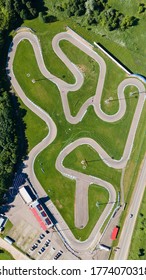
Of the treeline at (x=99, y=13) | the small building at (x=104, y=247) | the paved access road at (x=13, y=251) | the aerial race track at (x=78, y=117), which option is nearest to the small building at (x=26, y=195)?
the aerial race track at (x=78, y=117)

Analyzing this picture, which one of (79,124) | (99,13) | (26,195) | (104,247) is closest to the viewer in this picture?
(104,247)

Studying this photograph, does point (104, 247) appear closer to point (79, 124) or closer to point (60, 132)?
point (60, 132)

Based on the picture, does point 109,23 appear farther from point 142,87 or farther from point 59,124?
point 59,124

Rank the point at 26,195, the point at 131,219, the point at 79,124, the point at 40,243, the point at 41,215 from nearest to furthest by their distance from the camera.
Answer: the point at 41,215 < the point at 131,219 < the point at 26,195 < the point at 40,243 < the point at 79,124

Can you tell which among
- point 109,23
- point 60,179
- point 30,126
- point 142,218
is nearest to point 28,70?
point 30,126

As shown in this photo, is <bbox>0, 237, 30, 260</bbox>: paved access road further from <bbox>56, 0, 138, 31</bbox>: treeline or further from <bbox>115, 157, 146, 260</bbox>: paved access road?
<bbox>56, 0, 138, 31</bbox>: treeline

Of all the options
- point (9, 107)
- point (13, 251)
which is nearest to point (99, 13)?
point (9, 107)

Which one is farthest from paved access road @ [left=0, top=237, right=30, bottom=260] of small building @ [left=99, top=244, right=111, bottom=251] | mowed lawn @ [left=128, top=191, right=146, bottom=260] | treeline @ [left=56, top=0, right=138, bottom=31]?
treeline @ [left=56, top=0, right=138, bottom=31]
